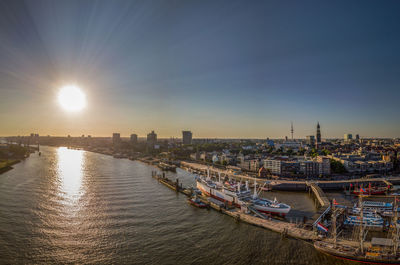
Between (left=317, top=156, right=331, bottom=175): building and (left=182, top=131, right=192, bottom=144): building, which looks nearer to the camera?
(left=317, top=156, right=331, bottom=175): building

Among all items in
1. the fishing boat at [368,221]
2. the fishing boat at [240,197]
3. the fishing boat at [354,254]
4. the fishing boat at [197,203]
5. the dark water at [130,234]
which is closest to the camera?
the fishing boat at [354,254]

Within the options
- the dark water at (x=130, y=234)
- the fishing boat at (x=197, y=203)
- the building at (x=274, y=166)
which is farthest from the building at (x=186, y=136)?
the fishing boat at (x=197, y=203)

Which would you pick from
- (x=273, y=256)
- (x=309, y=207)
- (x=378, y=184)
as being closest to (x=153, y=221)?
(x=273, y=256)

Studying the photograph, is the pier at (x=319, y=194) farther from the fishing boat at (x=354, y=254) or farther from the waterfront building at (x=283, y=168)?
the fishing boat at (x=354, y=254)

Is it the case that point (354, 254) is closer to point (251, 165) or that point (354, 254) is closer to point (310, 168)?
point (310, 168)

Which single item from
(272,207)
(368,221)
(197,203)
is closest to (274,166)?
(272,207)

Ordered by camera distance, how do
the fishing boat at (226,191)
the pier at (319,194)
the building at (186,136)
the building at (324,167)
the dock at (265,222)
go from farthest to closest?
the building at (186,136), the building at (324,167), the fishing boat at (226,191), the pier at (319,194), the dock at (265,222)

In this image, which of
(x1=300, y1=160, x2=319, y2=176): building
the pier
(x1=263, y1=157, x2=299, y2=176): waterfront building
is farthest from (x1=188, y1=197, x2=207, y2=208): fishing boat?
(x1=300, y1=160, x2=319, y2=176): building

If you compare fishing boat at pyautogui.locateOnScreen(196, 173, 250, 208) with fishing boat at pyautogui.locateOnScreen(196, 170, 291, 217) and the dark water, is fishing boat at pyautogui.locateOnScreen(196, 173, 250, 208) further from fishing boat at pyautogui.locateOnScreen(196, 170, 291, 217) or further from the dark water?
the dark water
